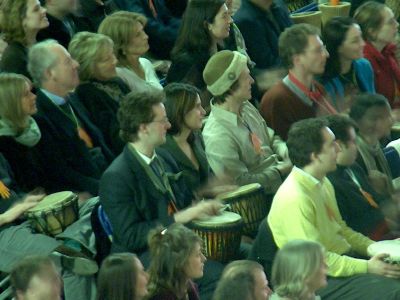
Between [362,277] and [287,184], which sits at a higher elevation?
[287,184]

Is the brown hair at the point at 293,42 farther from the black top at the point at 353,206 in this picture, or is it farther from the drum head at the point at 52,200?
the drum head at the point at 52,200

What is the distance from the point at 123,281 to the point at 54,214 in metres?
0.86

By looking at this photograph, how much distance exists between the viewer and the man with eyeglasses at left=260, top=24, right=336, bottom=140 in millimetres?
7113

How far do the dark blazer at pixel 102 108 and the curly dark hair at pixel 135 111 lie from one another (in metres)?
0.83

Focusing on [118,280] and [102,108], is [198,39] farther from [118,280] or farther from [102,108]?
[118,280]

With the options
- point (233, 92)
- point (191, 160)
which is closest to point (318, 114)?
point (233, 92)

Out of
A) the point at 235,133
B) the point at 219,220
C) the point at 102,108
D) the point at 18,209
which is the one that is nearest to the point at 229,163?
the point at 235,133

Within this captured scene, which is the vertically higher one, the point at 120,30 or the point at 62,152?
the point at 120,30

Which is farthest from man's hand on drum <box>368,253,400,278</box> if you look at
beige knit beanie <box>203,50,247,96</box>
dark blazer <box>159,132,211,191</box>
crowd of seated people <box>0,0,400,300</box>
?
beige knit beanie <box>203,50,247,96</box>

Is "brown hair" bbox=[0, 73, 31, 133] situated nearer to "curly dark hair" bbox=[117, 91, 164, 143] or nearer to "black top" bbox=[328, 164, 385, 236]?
"curly dark hair" bbox=[117, 91, 164, 143]

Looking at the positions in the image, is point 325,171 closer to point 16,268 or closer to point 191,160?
point 191,160

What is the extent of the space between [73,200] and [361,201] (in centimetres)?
151

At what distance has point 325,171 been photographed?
233 inches

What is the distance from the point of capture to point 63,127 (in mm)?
6430
